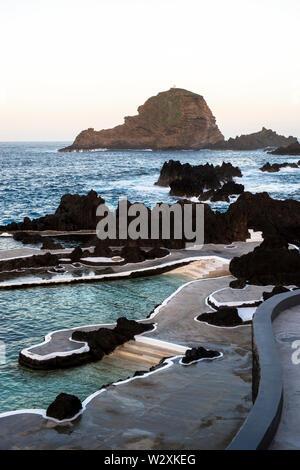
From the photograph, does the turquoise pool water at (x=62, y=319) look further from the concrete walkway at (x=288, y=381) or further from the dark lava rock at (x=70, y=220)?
the dark lava rock at (x=70, y=220)

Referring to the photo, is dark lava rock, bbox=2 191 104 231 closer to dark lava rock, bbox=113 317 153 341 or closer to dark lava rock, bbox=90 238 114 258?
dark lava rock, bbox=90 238 114 258

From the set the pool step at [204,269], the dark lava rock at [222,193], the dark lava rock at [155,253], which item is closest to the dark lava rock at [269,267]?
the pool step at [204,269]

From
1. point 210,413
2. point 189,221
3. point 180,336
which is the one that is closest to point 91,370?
point 180,336

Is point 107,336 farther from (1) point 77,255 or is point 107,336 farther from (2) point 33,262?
(1) point 77,255

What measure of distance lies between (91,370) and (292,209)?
112 feet

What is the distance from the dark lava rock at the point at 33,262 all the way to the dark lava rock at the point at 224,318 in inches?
507

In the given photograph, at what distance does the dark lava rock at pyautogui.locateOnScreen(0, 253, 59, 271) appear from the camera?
109ft

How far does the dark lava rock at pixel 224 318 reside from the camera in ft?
74.4

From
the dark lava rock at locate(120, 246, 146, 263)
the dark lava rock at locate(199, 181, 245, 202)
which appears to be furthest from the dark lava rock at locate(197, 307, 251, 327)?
the dark lava rock at locate(199, 181, 245, 202)

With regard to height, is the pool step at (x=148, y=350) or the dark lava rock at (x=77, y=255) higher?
the dark lava rock at (x=77, y=255)
